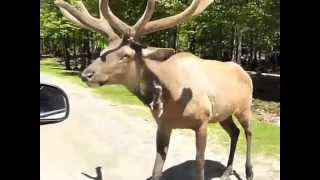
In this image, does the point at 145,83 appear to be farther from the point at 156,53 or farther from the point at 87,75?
the point at 87,75

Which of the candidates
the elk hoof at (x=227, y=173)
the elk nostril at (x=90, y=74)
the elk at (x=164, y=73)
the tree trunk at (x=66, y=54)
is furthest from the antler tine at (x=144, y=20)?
the elk hoof at (x=227, y=173)

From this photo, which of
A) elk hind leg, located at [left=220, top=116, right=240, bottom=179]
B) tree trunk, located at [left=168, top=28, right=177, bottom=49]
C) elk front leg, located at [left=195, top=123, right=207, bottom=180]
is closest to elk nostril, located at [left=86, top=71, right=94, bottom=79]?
tree trunk, located at [left=168, top=28, right=177, bottom=49]

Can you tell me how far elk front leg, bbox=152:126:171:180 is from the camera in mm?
4473

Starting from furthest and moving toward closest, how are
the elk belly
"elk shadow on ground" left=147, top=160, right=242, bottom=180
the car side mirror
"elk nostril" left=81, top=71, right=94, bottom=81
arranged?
"elk shadow on ground" left=147, top=160, right=242, bottom=180 < the elk belly < "elk nostril" left=81, top=71, right=94, bottom=81 < the car side mirror

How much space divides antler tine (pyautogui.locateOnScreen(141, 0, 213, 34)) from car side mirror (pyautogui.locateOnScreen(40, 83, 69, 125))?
2.51 ft

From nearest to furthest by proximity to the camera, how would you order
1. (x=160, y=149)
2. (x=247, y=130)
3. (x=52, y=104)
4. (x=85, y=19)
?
(x=52, y=104)
(x=85, y=19)
(x=160, y=149)
(x=247, y=130)

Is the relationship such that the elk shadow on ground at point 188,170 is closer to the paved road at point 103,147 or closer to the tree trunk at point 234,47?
the paved road at point 103,147

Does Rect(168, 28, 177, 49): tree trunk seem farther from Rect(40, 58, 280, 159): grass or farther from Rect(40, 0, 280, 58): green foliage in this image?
Rect(40, 58, 280, 159): grass

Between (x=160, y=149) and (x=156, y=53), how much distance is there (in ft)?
2.33

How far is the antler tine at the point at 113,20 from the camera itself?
171 inches

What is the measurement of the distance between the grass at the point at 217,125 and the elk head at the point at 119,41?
0.17m

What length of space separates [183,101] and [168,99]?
0.11 m

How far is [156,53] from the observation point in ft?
14.3

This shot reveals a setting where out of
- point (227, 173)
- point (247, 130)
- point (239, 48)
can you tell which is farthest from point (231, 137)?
point (239, 48)
